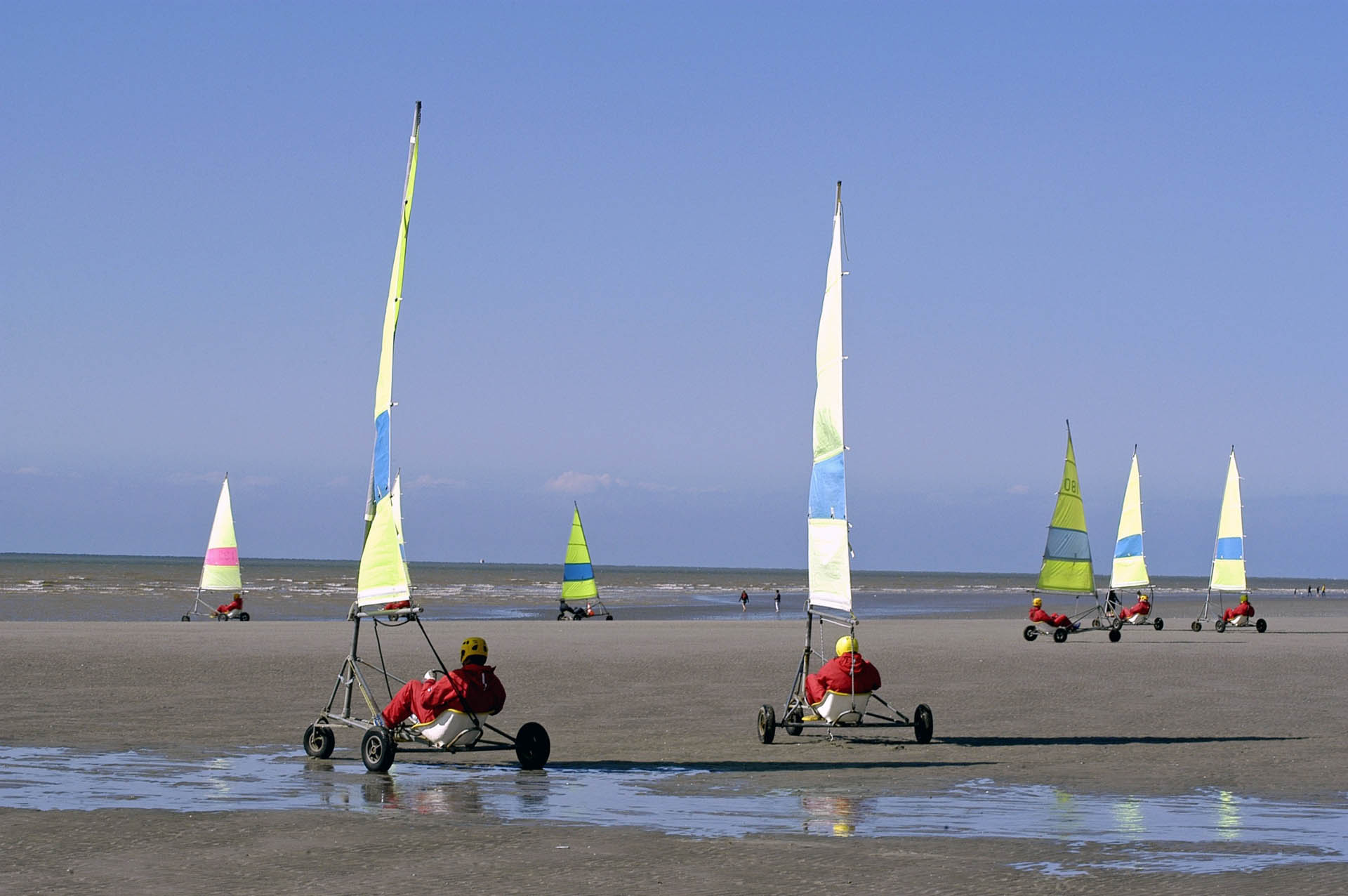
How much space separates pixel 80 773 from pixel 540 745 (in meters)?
4.19

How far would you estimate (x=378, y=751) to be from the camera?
46.1 ft

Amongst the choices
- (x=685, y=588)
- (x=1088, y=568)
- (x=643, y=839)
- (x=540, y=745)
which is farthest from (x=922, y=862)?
(x=685, y=588)

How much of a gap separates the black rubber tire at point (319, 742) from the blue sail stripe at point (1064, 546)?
110ft

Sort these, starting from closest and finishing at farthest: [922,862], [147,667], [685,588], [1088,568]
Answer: [922,862] < [147,667] < [1088,568] < [685,588]

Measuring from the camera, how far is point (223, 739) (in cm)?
1677

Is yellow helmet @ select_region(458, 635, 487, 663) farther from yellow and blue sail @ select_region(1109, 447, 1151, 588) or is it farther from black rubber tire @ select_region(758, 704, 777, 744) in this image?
yellow and blue sail @ select_region(1109, 447, 1151, 588)

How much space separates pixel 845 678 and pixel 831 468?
7.99ft

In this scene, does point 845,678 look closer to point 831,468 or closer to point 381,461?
point 831,468

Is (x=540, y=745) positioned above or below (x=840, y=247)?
below

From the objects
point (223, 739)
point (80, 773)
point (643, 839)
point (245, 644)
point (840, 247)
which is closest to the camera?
point (643, 839)

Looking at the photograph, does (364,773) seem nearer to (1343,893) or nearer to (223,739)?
(223,739)

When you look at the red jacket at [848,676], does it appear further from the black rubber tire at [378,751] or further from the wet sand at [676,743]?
the black rubber tire at [378,751]

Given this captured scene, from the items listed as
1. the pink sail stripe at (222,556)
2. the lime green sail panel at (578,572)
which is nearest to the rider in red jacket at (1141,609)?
the lime green sail panel at (578,572)

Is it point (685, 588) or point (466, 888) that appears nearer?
point (466, 888)
